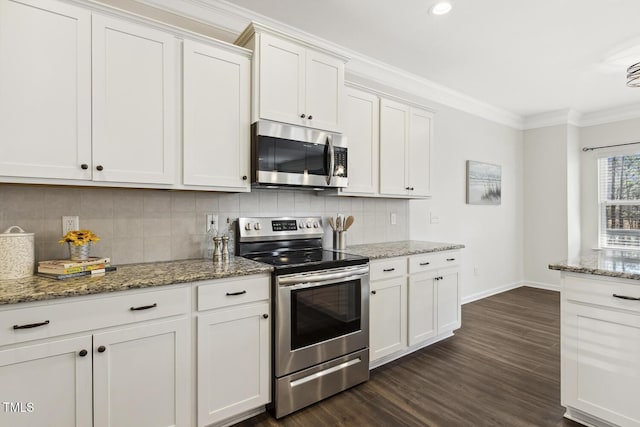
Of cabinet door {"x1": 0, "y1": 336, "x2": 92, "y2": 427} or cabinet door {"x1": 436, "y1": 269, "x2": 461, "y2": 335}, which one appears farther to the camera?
cabinet door {"x1": 436, "y1": 269, "x2": 461, "y2": 335}

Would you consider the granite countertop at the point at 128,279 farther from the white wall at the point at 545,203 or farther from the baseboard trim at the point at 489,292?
the white wall at the point at 545,203

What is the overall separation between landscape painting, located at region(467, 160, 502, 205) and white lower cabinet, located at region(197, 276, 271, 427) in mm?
3615

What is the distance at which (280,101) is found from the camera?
2324 millimetres

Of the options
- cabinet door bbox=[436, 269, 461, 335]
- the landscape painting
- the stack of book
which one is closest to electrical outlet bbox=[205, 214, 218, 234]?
the stack of book

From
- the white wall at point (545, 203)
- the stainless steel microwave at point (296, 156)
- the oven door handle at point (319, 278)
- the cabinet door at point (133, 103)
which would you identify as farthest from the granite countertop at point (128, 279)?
the white wall at point (545, 203)

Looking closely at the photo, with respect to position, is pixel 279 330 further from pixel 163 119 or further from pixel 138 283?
pixel 163 119

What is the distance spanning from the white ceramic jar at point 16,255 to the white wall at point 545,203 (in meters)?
6.20

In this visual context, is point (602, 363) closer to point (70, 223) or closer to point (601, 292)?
point (601, 292)

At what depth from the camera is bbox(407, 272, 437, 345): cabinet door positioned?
284cm

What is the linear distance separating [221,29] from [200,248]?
1665 millimetres

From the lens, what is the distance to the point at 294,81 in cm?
238

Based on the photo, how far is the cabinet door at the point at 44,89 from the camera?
153 cm

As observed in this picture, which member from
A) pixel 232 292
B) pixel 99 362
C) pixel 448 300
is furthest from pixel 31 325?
pixel 448 300

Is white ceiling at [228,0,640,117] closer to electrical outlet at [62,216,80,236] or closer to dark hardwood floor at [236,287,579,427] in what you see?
electrical outlet at [62,216,80,236]
